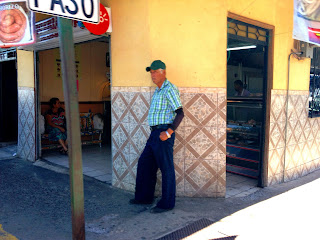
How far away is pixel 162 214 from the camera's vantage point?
160 inches

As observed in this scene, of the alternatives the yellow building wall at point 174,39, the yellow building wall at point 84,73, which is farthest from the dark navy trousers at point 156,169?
the yellow building wall at point 84,73

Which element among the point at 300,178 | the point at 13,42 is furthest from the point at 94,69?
the point at 300,178

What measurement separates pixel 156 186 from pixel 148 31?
2.35 m

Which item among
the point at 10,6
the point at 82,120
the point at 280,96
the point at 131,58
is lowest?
the point at 82,120

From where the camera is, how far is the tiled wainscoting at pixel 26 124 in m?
6.88

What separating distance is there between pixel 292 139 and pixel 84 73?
6.26 meters

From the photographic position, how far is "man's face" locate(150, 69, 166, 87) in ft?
→ 13.5

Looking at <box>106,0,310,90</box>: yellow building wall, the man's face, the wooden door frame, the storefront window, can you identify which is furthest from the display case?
the man's face

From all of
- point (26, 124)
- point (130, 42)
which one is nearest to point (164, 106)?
point (130, 42)

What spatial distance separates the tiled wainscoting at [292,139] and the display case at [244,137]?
36cm

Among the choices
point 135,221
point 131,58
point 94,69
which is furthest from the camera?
point 94,69

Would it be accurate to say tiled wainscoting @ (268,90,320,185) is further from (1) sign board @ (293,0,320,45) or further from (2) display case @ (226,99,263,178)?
(1) sign board @ (293,0,320,45)

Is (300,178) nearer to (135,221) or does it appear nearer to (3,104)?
(135,221)

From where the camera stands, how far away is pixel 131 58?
15.6ft
